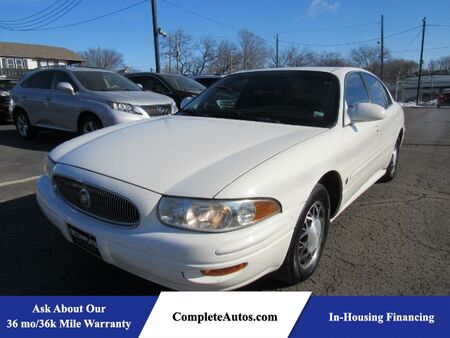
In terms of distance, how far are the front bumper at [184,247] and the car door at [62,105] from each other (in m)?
5.80

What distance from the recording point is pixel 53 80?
8430 millimetres

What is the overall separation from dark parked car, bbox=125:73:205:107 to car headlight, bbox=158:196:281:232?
8.26 meters

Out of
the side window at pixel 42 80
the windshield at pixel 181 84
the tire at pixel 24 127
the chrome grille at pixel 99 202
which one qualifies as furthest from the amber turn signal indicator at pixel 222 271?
the windshield at pixel 181 84

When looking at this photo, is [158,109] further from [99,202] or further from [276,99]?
[99,202]

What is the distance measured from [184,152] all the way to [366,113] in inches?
66.6

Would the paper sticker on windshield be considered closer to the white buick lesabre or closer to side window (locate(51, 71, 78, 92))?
the white buick lesabre

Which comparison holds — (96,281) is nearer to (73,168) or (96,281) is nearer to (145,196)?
(73,168)

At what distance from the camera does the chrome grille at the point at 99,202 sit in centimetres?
237

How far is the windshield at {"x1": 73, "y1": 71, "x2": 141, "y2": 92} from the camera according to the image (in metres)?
8.05

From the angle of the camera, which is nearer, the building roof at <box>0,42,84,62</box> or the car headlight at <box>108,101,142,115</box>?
the car headlight at <box>108,101,142,115</box>

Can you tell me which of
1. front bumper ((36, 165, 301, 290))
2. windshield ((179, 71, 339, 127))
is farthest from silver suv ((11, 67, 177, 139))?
front bumper ((36, 165, 301, 290))

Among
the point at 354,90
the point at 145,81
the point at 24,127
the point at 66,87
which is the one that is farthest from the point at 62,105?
the point at 354,90

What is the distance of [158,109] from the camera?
25.7ft

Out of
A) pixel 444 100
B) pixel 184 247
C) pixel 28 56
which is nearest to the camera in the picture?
pixel 184 247
